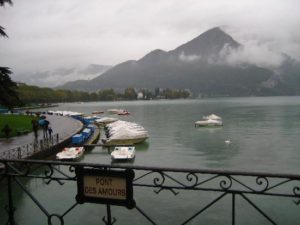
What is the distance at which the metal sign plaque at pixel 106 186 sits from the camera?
14.8 feet

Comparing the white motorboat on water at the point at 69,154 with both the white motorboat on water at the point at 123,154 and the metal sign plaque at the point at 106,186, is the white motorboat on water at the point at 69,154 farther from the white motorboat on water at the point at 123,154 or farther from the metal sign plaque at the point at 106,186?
the metal sign plaque at the point at 106,186

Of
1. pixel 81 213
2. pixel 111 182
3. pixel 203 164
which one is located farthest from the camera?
pixel 203 164

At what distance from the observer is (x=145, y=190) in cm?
2312

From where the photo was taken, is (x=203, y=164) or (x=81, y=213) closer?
(x=81, y=213)

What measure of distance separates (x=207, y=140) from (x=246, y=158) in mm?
16540

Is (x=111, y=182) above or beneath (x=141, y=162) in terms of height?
above

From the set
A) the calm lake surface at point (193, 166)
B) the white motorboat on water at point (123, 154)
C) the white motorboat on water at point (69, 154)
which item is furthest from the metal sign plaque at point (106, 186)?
the white motorboat on water at point (123, 154)

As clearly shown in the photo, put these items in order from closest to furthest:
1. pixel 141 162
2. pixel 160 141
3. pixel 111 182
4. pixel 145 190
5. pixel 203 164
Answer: pixel 111 182 < pixel 145 190 < pixel 203 164 < pixel 141 162 < pixel 160 141

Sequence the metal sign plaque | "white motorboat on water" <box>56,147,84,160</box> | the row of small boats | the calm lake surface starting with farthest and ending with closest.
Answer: the row of small boats, "white motorboat on water" <box>56,147,84,160</box>, the calm lake surface, the metal sign plaque

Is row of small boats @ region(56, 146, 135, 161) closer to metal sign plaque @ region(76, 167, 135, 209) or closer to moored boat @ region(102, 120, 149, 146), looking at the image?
moored boat @ region(102, 120, 149, 146)

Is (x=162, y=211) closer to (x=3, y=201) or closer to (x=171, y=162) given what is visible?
(x=3, y=201)

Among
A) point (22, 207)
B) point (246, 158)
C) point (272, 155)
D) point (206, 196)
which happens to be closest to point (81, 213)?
point (22, 207)

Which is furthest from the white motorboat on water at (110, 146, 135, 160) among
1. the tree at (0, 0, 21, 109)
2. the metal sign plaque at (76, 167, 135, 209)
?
the metal sign plaque at (76, 167, 135, 209)

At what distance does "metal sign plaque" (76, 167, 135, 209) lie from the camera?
450 cm
